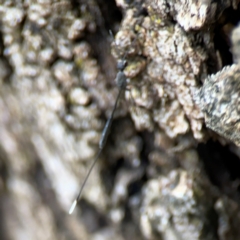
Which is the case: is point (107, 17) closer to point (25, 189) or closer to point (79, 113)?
point (79, 113)

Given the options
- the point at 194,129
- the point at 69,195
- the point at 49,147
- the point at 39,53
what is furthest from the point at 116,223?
the point at 39,53

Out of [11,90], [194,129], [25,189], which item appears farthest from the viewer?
[25,189]

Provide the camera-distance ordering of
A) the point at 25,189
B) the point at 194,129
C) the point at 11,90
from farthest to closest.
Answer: the point at 25,189 → the point at 11,90 → the point at 194,129

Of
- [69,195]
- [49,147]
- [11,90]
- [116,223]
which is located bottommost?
[116,223]

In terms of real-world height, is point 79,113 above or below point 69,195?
above

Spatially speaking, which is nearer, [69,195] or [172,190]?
[172,190]

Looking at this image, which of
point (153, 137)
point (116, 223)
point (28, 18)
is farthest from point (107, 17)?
point (116, 223)

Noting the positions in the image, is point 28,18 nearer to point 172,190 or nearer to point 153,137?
point 153,137
